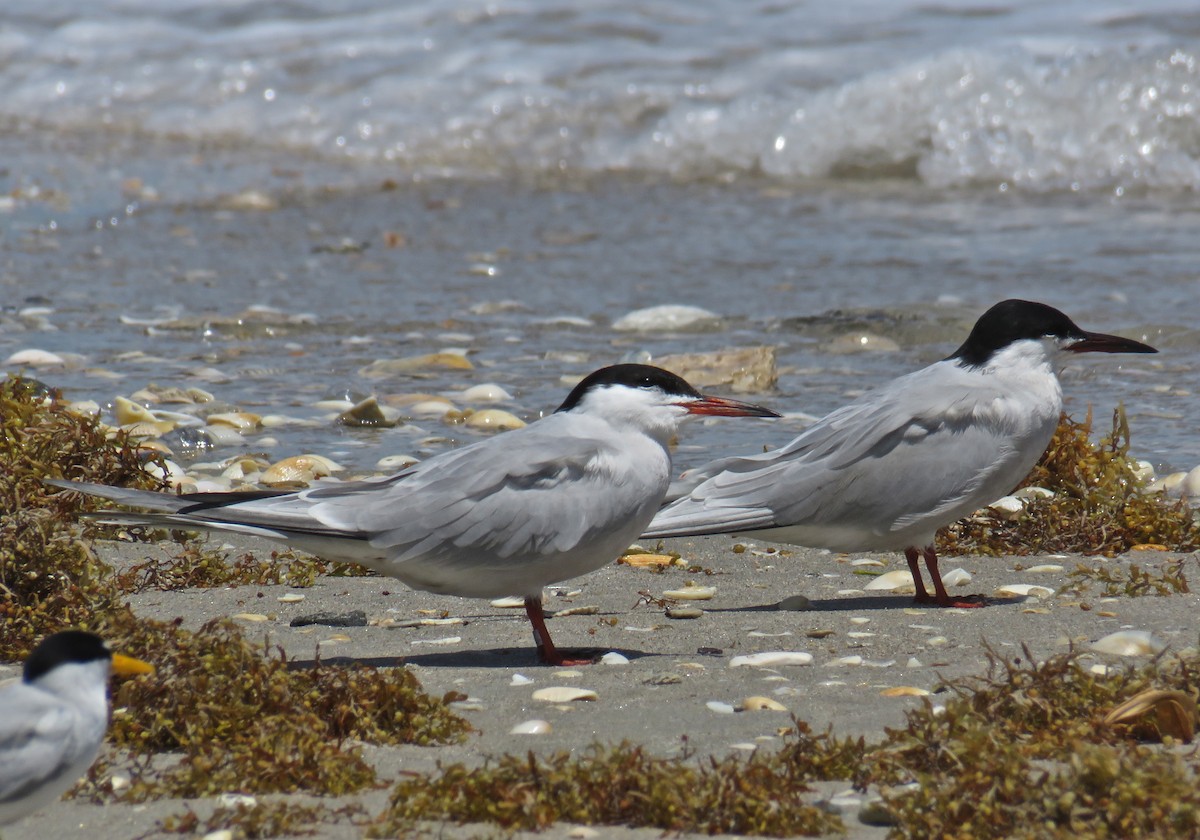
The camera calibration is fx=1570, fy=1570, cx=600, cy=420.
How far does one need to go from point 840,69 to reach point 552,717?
10.7 meters

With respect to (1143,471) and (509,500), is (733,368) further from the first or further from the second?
(509,500)

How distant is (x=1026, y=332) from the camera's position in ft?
14.7

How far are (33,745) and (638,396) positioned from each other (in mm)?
1923

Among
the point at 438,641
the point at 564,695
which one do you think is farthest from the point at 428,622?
the point at 564,695

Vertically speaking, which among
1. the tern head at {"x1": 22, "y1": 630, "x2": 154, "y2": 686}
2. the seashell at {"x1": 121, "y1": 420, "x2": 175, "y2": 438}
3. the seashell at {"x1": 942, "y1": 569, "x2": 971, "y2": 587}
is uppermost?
the tern head at {"x1": 22, "y1": 630, "x2": 154, "y2": 686}

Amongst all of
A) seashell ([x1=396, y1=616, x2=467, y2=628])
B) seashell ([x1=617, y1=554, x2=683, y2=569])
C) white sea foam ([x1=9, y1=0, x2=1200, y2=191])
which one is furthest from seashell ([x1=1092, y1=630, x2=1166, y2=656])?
white sea foam ([x1=9, y1=0, x2=1200, y2=191])

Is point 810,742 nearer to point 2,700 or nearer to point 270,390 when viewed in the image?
point 2,700

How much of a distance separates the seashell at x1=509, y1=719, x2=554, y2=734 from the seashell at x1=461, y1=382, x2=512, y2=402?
10.8 feet

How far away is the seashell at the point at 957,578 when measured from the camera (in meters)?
4.32

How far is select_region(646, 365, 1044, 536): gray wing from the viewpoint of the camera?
13.9 feet

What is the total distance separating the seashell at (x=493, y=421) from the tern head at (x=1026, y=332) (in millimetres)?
1922

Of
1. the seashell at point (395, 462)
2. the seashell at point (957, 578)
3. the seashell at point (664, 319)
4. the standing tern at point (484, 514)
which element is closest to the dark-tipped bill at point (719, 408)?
the standing tern at point (484, 514)

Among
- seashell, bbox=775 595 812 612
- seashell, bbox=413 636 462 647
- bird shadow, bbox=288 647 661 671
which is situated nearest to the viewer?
bird shadow, bbox=288 647 661 671

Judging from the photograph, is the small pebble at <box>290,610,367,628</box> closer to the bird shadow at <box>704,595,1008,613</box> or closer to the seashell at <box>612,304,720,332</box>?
the bird shadow at <box>704,595,1008,613</box>
